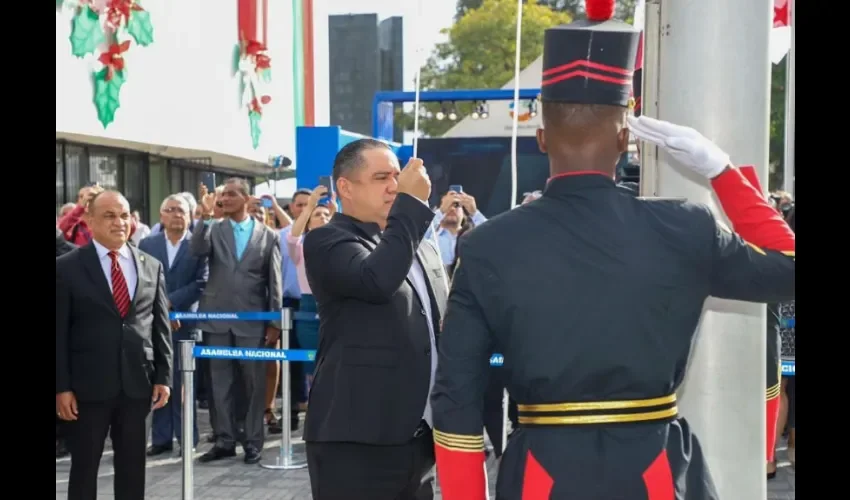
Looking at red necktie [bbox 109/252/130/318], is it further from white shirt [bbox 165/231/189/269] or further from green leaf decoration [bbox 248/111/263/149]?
green leaf decoration [bbox 248/111/263/149]

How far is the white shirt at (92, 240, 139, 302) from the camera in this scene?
5.62 m

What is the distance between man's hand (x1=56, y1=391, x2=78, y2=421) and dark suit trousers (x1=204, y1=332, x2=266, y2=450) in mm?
2693

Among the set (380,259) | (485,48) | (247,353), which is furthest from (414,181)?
(485,48)

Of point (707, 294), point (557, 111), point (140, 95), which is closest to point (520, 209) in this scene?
point (557, 111)

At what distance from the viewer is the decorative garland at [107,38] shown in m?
16.4

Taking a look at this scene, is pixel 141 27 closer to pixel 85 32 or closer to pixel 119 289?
pixel 85 32

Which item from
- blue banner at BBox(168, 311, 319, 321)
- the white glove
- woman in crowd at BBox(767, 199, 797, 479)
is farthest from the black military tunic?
blue banner at BBox(168, 311, 319, 321)

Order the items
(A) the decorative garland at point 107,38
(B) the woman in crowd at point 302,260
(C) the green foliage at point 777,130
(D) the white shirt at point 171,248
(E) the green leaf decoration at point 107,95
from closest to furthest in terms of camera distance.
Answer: (B) the woman in crowd at point 302,260 < (D) the white shirt at point 171,248 < (A) the decorative garland at point 107,38 < (E) the green leaf decoration at point 107,95 < (C) the green foliage at point 777,130

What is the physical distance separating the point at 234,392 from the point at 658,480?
20.3ft

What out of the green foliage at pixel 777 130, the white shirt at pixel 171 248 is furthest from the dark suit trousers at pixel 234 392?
the green foliage at pixel 777 130

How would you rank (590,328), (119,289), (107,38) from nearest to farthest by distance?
(590,328)
(119,289)
(107,38)

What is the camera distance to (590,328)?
239cm

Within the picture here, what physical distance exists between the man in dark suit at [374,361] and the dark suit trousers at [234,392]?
4596 mm

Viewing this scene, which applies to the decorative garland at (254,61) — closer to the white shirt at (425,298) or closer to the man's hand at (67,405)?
the man's hand at (67,405)
